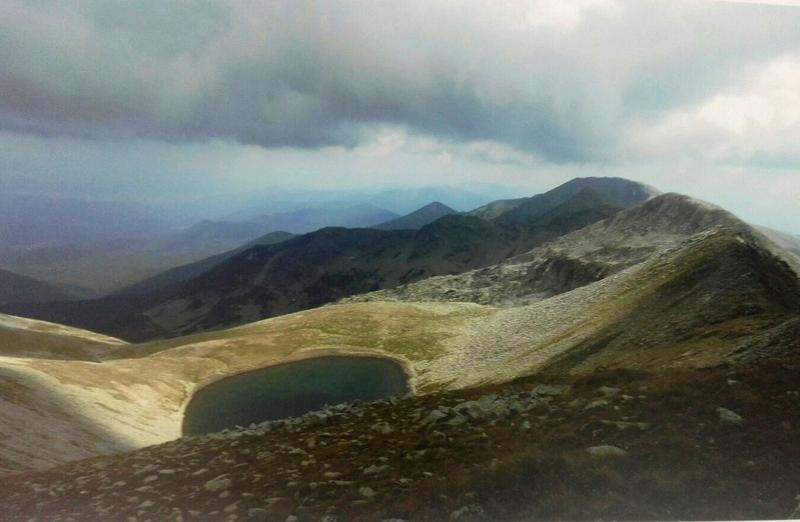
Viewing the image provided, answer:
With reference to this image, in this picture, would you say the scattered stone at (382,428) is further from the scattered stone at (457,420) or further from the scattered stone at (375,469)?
the scattered stone at (375,469)

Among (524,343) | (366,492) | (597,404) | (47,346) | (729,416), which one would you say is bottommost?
(47,346)

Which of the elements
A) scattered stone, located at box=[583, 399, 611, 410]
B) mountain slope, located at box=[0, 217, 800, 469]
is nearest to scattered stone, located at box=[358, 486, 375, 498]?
scattered stone, located at box=[583, 399, 611, 410]

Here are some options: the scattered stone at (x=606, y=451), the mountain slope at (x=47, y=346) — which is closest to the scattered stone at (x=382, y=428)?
the scattered stone at (x=606, y=451)

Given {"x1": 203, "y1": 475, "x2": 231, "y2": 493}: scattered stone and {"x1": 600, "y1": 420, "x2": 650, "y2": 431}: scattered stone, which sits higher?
{"x1": 600, "y1": 420, "x2": 650, "y2": 431}: scattered stone

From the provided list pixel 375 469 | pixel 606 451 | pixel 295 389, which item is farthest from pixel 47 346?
pixel 606 451

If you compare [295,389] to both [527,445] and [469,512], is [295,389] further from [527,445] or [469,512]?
[469,512]

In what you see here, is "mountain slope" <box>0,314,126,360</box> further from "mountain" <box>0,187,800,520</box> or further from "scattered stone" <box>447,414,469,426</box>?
"scattered stone" <box>447,414,469,426</box>
